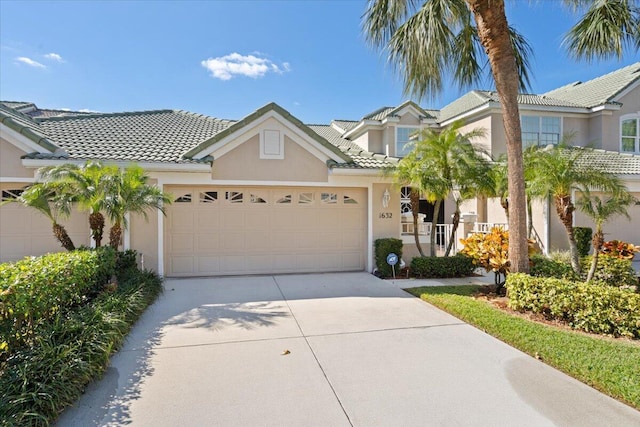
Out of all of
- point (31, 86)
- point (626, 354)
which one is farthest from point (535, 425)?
point (31, 86)

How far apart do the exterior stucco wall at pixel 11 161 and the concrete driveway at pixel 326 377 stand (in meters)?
5.89

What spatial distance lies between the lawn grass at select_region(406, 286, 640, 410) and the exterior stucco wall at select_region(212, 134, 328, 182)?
18.2ft

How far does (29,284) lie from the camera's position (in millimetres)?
4324

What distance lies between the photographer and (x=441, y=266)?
34.7ft

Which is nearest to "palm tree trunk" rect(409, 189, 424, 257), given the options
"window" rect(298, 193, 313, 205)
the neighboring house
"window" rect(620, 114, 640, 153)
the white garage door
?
the neighboring house

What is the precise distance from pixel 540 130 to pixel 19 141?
20352 mm

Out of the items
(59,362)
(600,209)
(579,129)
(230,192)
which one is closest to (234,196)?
(230,192)

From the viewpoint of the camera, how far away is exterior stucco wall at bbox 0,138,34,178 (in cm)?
908

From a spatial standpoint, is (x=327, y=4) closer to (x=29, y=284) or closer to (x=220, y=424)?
(x=29, y=284)

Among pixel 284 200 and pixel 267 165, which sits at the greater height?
pixel 267 165

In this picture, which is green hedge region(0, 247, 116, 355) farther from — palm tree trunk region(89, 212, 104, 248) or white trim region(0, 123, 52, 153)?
white trim region(0, 123, 52, 153)

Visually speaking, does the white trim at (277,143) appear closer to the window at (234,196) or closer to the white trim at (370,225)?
the window at (234,196)

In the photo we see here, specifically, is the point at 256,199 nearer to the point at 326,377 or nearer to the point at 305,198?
the point at 305,198

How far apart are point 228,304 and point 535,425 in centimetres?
586
